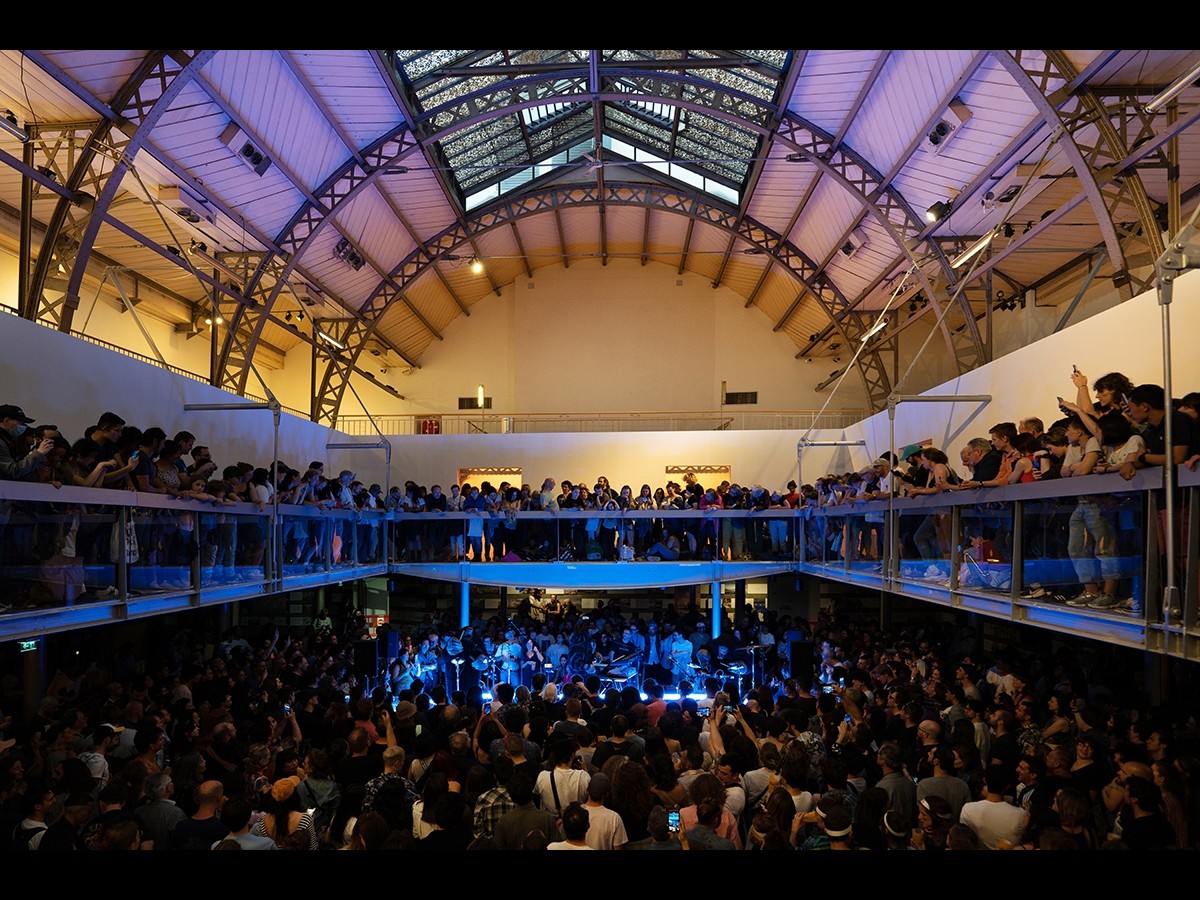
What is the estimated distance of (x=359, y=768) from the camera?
5777 millimetres

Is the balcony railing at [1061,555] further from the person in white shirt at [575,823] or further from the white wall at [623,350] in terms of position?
the white wall at [623,350]

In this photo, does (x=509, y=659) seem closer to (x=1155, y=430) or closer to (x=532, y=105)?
(x=1155, y=430)

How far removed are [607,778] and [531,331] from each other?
2402cm

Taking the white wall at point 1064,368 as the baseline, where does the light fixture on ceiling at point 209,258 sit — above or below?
above

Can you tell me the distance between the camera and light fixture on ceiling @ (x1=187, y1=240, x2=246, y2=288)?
17109 mm

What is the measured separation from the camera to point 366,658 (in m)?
13.4

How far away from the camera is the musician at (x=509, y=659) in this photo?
44.7 ft

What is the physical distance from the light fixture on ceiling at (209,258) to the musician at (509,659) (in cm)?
978

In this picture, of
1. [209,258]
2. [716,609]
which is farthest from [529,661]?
[209,258]

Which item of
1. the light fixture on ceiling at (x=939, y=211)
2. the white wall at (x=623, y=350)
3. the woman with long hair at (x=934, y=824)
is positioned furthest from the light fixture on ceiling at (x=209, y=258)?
the woman with long hair at (x=934, y=824)

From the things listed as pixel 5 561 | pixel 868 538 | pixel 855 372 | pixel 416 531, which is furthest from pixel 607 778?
pixel 855 372

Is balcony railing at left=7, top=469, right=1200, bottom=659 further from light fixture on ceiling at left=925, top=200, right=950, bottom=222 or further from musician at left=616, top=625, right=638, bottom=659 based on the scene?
light fixture on ceiling at left=925, top=200, right=950, bottom=222

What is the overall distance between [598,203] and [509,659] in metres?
12.6
